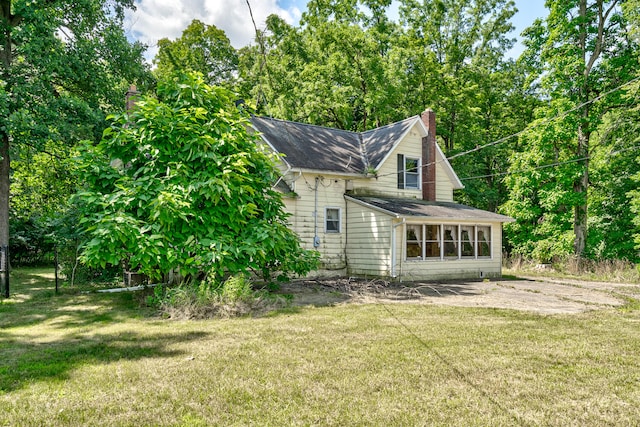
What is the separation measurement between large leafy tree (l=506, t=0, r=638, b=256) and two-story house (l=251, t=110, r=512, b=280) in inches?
224

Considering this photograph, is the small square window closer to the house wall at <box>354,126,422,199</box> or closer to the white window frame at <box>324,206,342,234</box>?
the white window frame at <box>324,206,342,234</box>

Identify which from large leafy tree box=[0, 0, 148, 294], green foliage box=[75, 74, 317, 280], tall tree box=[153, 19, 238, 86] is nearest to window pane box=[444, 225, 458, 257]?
green foliage box=[75, 74, 317, 280]

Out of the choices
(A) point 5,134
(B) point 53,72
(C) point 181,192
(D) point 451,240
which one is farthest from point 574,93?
(A) point 5,134

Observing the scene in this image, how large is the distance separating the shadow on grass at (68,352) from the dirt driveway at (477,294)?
4417 millimetres

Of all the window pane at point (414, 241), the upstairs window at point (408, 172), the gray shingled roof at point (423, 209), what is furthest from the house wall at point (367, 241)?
the upstairs window at point (408, 172)

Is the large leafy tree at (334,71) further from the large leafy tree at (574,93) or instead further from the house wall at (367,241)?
the house wall at (367,241)

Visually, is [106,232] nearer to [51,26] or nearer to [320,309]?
[320,309]

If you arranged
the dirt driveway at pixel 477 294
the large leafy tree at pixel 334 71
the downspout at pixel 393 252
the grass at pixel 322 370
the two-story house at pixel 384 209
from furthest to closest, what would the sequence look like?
the large leafy tree at pixel 334 71 → the two-story house at pixel 384 209 → the downspout at pixel 393 252 → the dirt driveway at pixel 477 294 → the grass at pixel 322 370

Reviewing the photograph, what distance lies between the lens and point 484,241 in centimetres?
1734

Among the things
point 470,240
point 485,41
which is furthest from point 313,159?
point 485,41

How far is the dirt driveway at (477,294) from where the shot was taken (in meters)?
10.3

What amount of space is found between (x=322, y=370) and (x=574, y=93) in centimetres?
2216

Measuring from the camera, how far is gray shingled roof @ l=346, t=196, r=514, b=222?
15.1m

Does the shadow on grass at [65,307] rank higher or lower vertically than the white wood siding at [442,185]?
lower
